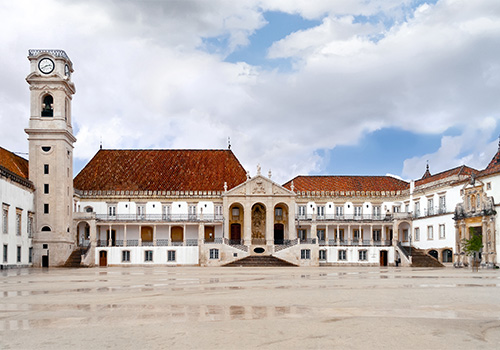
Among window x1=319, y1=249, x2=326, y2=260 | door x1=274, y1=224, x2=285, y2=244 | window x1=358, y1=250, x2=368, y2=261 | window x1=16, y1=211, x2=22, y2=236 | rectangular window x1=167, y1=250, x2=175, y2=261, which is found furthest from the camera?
door x1=274, y1=224, x2=285, y2=244

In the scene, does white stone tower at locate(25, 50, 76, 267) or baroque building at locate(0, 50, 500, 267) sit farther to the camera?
white stone tower at locate(25, 50, 76, 267)

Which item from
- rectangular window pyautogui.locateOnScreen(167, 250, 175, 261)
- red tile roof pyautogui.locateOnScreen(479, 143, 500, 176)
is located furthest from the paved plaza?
rectangular window pyautogui.locateOnScreen(167, 250, 175, 261)

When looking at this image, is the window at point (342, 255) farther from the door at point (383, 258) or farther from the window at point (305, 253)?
the window at point (305, 253)

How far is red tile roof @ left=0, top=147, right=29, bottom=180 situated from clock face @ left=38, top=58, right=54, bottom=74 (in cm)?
777

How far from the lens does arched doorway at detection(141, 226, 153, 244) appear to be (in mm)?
62438

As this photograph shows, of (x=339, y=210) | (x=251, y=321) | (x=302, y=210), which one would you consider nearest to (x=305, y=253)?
(x=302, y=210)

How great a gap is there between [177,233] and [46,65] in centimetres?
2112

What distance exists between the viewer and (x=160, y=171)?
212 ft

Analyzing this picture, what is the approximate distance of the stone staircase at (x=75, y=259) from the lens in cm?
5275

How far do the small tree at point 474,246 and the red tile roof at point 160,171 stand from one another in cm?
2541

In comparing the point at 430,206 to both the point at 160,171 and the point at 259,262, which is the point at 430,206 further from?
the point at 160,171

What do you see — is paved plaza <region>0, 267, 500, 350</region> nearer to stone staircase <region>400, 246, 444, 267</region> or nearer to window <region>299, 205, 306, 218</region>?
stone staircase <region>400, 246, 444, 267</region>

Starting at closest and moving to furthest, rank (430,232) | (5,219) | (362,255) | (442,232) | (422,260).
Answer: (5,219) → (422,260) → (442,232) → (430,232) → (362,255)

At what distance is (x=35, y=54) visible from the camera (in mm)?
53094
